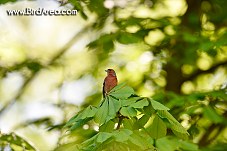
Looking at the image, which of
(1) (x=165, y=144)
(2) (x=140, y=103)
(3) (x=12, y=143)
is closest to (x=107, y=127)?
(2) (x=140, y=103)

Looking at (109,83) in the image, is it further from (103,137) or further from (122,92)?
(103,137)

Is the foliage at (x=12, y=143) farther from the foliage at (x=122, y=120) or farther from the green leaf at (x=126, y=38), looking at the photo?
the foliage at (x=122, y=120)

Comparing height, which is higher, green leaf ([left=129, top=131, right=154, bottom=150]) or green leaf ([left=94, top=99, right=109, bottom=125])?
green leaf ([left=94, top=99, right=109, bottom=125])

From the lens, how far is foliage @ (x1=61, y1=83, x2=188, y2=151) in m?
1.40

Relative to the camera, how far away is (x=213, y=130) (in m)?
5.23

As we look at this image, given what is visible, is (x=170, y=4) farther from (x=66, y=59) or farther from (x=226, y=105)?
(x=226, y=105)

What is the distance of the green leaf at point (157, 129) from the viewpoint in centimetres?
160

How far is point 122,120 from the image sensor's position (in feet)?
4.93

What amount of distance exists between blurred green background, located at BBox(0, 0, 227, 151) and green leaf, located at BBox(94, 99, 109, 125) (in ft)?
6.98

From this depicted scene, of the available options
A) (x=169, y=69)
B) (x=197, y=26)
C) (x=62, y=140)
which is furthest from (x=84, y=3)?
(x=169, y=69)

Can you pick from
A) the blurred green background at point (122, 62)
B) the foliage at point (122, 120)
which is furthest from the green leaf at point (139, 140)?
the blurred green background at point (122, 62)

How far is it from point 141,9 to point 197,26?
88cm

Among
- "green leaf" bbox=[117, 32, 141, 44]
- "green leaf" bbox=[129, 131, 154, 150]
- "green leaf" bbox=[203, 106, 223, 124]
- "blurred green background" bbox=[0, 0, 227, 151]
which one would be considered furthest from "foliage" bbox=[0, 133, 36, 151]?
"green leaf" bbox=[129, 131, 154, 150]

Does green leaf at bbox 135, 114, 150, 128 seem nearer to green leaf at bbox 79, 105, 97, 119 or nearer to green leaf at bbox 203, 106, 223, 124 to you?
green leaf at bbox 79, 105, 97, 119
